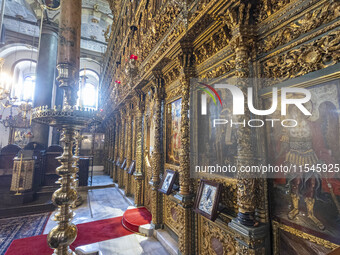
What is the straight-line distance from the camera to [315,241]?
1449 mm

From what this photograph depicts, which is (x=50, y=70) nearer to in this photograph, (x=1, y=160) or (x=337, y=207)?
(x=1, y=160)

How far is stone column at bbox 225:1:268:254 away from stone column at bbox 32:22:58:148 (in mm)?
11462

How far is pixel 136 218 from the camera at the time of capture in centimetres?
469

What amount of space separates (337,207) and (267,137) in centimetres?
79

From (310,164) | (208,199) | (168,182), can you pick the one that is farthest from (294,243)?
(168,182)

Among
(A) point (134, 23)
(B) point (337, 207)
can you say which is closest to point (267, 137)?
(B) point (337, 207)

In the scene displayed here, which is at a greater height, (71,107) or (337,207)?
(71,107)

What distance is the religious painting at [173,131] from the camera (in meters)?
3.71

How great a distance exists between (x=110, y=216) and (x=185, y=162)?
3.69m

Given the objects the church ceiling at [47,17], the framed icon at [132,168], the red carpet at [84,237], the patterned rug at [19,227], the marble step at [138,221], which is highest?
the church ceiling at [47,17]

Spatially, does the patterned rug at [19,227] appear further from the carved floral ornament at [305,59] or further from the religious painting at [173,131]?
the carved floral ornament at [305,59]

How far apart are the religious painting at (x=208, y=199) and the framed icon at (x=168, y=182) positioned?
94 cm

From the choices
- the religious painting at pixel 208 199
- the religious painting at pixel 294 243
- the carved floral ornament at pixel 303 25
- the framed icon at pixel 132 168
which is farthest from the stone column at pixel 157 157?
the religious painting at pixel 294 243

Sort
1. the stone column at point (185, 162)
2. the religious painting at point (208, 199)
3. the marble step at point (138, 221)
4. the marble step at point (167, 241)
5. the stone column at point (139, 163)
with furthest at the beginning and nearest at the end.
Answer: the stone column at point (139, 163)
the marble step at point (138, 221)
the marble step at point (167, 241)
the stone column at point (185, 162)
the religious painting at point (208, 199)
